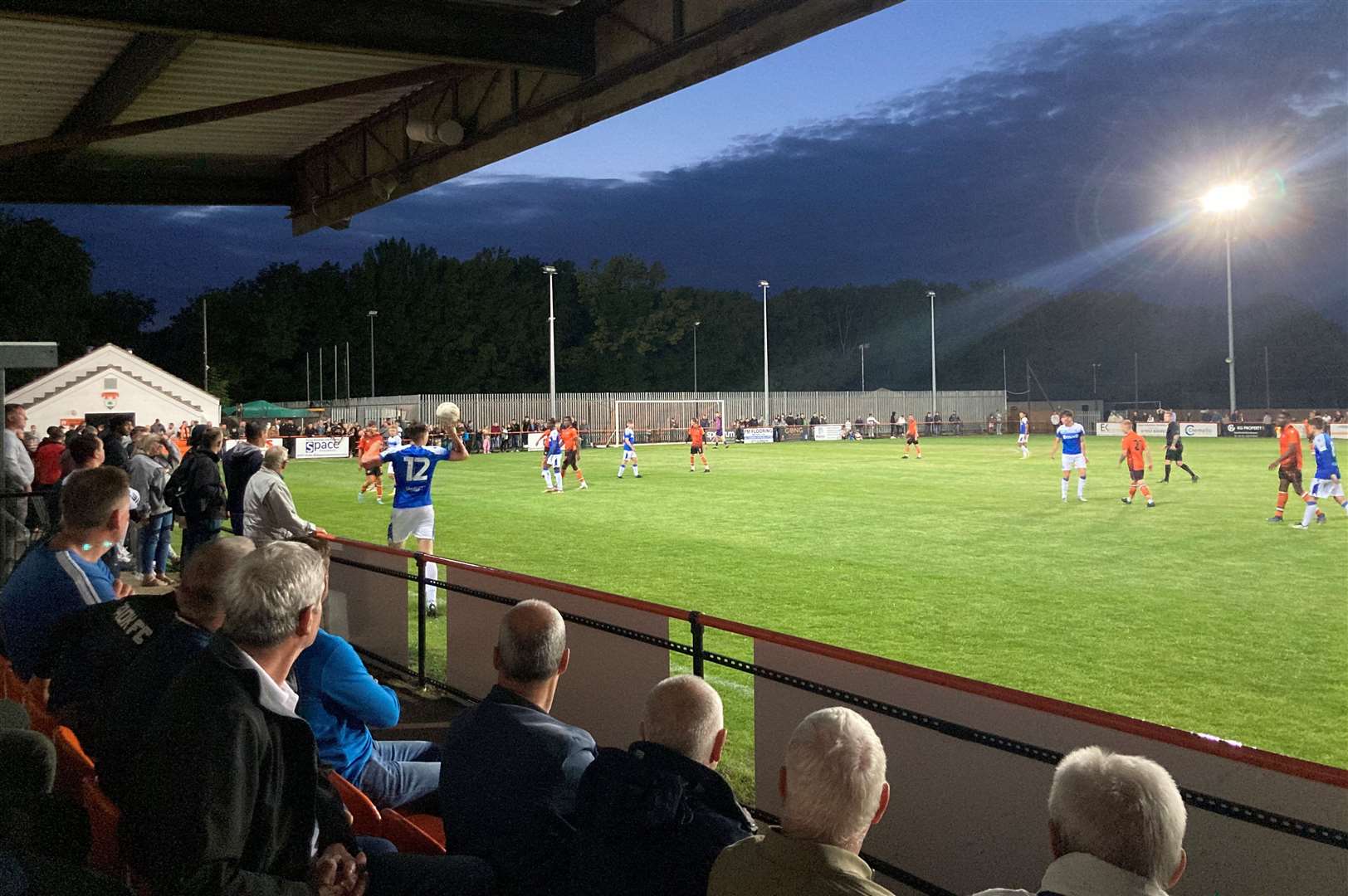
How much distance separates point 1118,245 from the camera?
130 meters

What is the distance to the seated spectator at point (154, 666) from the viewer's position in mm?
3008

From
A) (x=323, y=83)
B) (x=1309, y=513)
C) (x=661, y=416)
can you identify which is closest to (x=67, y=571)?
(x=323, y=83)

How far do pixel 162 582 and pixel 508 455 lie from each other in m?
34.9

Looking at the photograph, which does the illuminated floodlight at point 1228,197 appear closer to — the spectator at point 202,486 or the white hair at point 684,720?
the spectator at point 202,486

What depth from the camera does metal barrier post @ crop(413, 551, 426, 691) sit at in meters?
7.28

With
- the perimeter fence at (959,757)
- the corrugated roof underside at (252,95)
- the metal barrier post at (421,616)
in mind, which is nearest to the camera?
the perimeter fence at (959,757)

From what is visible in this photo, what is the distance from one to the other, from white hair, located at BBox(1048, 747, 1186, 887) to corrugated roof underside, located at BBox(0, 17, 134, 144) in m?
6.47

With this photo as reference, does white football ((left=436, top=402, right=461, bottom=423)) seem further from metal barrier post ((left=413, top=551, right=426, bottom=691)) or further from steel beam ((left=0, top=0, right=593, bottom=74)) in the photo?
steel beam ((left=0, top=0, right=593, bottom=74))

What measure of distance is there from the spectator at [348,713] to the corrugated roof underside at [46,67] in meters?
4.31

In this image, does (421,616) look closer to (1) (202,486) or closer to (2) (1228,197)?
A: (1) (202,486)

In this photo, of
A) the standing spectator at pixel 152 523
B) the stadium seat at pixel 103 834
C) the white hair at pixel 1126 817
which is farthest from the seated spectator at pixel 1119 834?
the standing spectator at pixel 152 523

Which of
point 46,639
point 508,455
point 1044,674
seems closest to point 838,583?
point 1044,674

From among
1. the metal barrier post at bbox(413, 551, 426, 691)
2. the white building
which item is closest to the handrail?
the metal barrier post at bbox(413, 551, 426, 691)

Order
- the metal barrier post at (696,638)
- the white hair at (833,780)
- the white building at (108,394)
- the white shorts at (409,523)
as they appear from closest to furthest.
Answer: the white hair at (833,780) → the metal barrier post at (696,638) → the white shorts at (409,523) → the white building at (108,394)
